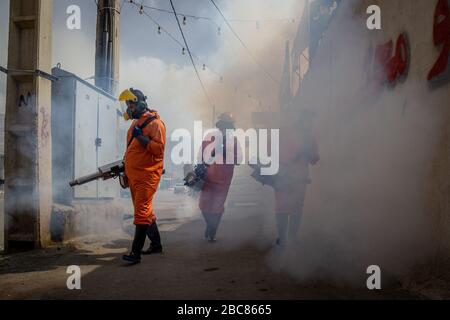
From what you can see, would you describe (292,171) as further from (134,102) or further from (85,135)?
(85,135)

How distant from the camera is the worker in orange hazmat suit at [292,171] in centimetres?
470

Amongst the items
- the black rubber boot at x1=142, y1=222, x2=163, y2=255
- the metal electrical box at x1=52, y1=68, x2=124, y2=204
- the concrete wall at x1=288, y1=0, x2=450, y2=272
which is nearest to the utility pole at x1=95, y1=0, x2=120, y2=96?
the metal electrical box at x1=52, y1=68, x2=124, y2=204

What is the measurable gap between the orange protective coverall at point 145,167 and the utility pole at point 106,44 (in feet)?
19.1

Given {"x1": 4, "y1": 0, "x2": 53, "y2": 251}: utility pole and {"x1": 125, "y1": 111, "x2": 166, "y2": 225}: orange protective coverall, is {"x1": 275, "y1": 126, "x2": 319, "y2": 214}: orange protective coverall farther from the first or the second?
{"x1": 4, "y1": 0, "x2": 53, "y2": 251}: utility pole

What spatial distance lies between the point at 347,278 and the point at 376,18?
3.07 meters

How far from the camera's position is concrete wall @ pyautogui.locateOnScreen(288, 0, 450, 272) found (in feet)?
10.1

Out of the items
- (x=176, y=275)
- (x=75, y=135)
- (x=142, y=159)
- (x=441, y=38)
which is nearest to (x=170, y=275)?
(x=176, y=275)

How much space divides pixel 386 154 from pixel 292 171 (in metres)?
1.09

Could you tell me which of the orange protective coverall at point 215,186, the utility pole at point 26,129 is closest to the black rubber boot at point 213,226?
the orange protective coverall at point 215,186

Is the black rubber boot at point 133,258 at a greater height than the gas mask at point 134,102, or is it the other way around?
the gas mask at point 134,102

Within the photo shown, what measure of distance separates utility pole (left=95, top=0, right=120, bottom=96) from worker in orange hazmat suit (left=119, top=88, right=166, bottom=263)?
5.65 metres

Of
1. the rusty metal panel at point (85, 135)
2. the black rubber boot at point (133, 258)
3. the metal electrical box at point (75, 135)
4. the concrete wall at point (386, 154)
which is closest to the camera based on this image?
the concrete wall at point (386, 154)

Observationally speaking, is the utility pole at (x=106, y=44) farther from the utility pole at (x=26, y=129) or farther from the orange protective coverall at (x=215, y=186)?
the orange protective coverall at (x=215, y=186)

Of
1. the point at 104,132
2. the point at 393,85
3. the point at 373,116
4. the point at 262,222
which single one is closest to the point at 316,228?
the point at 262,222
